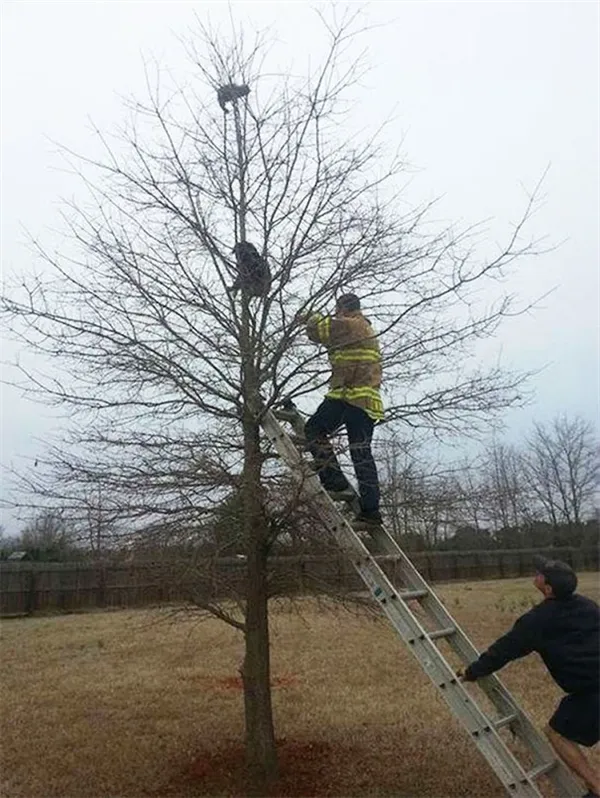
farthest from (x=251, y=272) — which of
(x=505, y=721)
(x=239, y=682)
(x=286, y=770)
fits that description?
(x=239, y=682)

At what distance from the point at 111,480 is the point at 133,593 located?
38.7ft

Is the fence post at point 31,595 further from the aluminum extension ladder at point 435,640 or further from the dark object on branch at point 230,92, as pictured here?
the dark object on branch at point 230,92

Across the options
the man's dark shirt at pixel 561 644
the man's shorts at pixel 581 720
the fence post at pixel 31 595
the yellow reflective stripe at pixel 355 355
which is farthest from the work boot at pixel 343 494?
the fence post at pixel 31 595

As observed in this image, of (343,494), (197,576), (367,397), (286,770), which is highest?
(367,397)

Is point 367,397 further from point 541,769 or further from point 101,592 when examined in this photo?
point 101,592

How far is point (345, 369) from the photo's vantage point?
5.64 m

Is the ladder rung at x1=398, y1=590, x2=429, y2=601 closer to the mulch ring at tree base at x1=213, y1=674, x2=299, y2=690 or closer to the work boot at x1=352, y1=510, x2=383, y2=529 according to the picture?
the work boot at x1=352, y1=510, x2=383, y2=529

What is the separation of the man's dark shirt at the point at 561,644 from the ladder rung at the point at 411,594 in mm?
682

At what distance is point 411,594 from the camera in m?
5.06

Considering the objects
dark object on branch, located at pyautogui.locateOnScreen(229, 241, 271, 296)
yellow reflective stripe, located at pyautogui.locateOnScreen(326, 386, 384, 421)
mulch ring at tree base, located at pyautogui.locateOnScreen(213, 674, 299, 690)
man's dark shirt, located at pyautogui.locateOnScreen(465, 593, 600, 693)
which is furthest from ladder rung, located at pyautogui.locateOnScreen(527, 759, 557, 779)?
mulch ring at tree base, located at pyautogui.locateOnScreen(213, 674, 299, 690)

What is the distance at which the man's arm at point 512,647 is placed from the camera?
441cm

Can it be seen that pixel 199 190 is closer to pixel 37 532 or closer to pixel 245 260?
pixel 245 260

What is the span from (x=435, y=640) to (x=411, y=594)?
1.19ft

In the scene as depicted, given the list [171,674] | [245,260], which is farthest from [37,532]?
[171,674]
